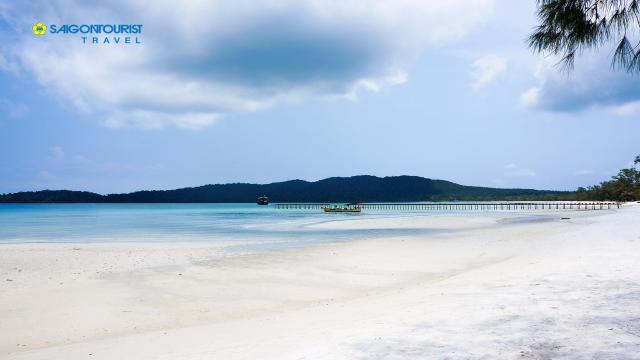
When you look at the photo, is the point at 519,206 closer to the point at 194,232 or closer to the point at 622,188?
the point at 622,188

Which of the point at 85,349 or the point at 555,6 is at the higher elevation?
the point at 555,6

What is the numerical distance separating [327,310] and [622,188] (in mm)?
114325

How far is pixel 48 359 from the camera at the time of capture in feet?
20.5

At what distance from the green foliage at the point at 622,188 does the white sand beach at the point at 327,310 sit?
10006 centimetres

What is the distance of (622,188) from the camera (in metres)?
101

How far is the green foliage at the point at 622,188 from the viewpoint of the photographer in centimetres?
9716

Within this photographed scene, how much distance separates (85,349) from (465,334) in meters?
5.40

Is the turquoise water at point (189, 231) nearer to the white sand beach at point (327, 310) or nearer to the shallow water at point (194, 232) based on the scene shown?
the shallow water at point (194, 232)

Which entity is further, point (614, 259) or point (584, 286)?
point (614, 259)

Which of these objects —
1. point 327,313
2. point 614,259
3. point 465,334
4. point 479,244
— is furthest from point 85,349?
point 479,244

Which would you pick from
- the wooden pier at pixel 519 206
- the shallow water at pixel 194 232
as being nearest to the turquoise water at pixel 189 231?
the shallow water at pixel 194 232

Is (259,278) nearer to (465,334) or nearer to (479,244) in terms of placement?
(465,334)

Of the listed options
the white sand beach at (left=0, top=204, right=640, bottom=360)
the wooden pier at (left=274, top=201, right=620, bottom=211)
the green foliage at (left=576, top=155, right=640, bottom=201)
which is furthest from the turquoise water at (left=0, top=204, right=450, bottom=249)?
the green foliage at (left=576, top=155, right=640, bottom=201)

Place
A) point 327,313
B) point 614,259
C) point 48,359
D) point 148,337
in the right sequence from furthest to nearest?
point 614,259 < point 327,313 < point 148,337 < point 48,359
